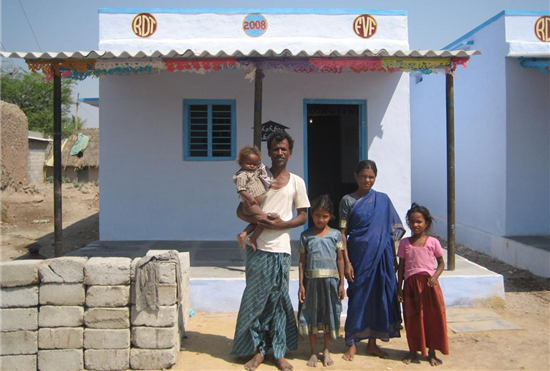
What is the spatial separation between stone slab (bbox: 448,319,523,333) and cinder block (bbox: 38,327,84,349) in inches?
142

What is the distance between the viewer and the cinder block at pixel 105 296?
3906mm

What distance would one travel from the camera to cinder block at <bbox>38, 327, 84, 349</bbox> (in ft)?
12.8

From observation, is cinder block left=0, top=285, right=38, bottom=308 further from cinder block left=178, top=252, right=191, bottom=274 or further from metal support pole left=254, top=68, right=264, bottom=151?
metal support pole left=254, top=68, right=264, bottom=151

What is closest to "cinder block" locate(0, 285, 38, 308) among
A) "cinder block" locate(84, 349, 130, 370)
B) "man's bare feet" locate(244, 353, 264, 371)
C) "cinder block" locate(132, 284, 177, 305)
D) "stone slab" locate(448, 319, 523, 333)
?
"cinder block" locate(84, 349, 130, 370)

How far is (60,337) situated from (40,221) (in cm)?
814

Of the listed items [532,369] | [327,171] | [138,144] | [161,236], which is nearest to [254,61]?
[138,144]

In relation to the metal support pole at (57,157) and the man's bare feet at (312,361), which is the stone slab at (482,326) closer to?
the man's bare feet at (312,361)

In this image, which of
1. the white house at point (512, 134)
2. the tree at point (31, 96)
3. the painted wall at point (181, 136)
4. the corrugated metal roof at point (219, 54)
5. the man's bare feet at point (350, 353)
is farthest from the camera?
the tree at point (31, 96)

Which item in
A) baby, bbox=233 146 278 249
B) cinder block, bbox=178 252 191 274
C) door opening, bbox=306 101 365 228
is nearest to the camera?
baby, bbox=233 146 278 249

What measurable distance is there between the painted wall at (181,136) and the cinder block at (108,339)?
389 centimetres

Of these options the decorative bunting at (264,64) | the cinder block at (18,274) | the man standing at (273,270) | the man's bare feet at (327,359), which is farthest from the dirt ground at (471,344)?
the decorative bunting at (264,64)

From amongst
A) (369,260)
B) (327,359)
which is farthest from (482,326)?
(327,359)

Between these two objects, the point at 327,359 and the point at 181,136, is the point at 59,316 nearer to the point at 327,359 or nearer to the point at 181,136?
the point at 327,359

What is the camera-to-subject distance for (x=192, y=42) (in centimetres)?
802
